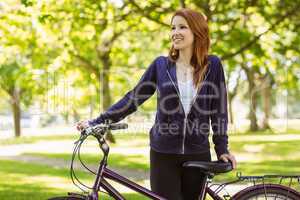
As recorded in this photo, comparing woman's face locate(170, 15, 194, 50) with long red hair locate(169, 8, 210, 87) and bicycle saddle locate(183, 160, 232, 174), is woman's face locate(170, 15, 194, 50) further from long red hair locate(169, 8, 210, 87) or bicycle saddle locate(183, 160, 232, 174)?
bicycle saddle locate(183, 160, 232, 174)

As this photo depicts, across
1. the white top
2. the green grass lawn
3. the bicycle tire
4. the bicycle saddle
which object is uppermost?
the white top

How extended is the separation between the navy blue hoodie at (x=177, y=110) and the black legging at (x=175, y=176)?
0.16ft

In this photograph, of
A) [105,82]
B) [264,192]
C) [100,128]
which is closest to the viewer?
[100,128]

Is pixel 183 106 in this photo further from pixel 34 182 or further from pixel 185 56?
pixel 34 182

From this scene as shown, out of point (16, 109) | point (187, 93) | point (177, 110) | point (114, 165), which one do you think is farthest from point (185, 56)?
point (16, 109)

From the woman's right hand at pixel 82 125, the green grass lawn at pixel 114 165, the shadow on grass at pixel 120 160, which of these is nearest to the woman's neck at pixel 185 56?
the woman's right hand at pixel 82 125

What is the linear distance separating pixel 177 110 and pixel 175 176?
17.2 inches

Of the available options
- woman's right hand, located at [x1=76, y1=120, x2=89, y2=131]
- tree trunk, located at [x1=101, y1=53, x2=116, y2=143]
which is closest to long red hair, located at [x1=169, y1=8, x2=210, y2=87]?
woman's right hand, located at [x1=76, y1=120, x2=89, y2=131]

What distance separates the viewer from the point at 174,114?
12.8 ft

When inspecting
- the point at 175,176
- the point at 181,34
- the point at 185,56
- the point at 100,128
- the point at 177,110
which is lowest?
the point at 175,176

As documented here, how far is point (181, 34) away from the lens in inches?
153

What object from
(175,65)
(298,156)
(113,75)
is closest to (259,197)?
(175,65)

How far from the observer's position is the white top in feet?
12.8

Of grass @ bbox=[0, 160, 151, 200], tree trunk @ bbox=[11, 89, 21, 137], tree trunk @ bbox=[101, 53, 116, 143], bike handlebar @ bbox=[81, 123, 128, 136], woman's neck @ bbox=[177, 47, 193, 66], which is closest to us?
bike handlebar @ bbox=[81, 123, 128, 136]
